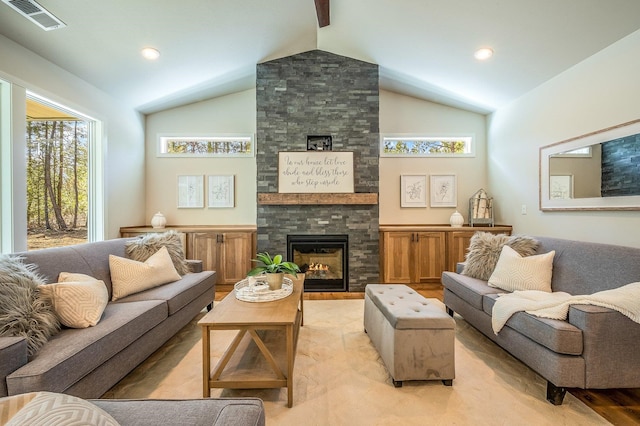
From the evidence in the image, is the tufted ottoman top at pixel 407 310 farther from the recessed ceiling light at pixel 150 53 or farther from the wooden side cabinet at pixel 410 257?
the recessed ceiling light at pixel 150 53

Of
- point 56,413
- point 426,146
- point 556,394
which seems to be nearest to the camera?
point 56,413

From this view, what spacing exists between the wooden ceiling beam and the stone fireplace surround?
2.55 ft

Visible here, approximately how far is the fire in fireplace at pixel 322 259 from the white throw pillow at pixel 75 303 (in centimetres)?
244

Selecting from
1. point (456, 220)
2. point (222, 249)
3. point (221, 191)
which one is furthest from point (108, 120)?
point (456, 220)

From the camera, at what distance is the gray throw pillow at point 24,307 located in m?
1.45

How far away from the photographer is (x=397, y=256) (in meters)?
4.09

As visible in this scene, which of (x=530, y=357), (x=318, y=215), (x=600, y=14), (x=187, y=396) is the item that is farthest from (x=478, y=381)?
(x=600, y=14)

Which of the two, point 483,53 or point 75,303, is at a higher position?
point 483,53

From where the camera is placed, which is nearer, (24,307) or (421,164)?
(24,307)

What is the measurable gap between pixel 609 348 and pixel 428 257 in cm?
248

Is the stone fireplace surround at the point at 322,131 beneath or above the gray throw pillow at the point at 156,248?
above

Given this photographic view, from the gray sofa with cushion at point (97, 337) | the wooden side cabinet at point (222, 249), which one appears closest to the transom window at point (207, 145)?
the wooden side cabinet at point (222, 249)

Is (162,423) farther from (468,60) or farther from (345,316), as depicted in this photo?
(468,60)

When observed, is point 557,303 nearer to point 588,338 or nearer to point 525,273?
point 588,338
